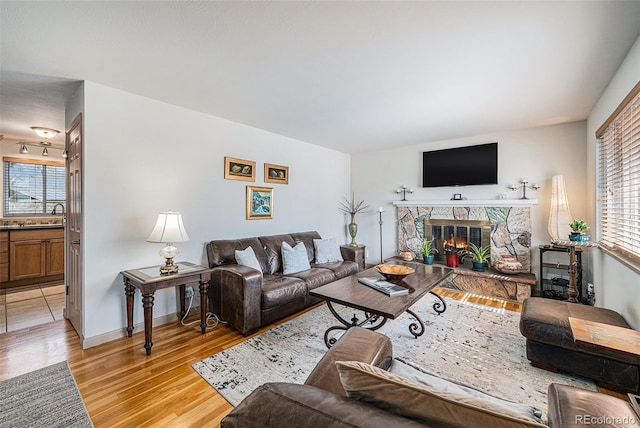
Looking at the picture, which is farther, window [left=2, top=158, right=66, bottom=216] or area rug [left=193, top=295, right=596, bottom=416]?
window [left=2, top=158, right=66, bottom=216]

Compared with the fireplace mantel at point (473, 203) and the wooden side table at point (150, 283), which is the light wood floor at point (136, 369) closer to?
the wooden side table at point (150, 283)

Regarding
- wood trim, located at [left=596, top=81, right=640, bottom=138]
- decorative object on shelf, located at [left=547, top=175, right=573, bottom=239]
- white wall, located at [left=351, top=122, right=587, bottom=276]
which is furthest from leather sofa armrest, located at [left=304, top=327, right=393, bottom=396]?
white wall, located at [left=351, top=122, right=587, bottom=276]

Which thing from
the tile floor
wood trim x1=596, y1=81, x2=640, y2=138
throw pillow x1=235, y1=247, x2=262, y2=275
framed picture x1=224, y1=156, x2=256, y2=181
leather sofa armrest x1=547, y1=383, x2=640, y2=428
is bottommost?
the tile floor

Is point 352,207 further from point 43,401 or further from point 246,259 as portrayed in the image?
point 43,401

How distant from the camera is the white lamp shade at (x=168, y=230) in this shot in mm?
2539

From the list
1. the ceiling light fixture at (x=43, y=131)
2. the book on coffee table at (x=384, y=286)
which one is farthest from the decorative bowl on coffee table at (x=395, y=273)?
the ceiling light fixture at (x=43, y=131)

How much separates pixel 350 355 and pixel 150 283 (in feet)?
6.51

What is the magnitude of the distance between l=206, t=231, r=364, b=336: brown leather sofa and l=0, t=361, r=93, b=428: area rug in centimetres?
126

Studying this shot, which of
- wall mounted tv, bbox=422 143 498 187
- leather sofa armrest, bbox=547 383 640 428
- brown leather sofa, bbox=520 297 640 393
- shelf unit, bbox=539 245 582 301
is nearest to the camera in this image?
leather sofa armrest, bbox=547 383 640 428

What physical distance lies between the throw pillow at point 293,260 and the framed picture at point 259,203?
66cm

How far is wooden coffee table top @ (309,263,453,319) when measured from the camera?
7.02 ft

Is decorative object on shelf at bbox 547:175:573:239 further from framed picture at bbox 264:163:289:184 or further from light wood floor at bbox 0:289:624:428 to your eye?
light wood floor at bbox 0:289:624:428

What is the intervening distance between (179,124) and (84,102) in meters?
0.85

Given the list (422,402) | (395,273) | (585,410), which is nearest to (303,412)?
(422,402)
